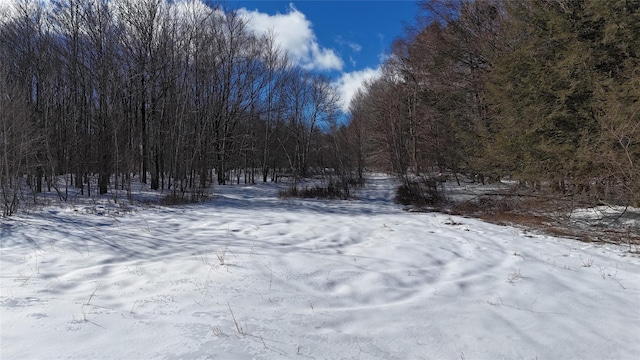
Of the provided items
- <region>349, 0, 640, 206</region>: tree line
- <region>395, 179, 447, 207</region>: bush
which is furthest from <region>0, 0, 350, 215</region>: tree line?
<region>349, 0, 640, 206</region>: tree line

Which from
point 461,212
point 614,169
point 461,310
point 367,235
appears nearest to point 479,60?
point 461,212

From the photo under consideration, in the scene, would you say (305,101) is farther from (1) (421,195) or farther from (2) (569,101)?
(2) (569,101)

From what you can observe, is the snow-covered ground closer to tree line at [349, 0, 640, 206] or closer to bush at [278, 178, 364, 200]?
tree line at [349, 0, 640, 206]

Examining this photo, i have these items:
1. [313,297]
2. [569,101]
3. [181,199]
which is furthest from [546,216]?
[181,199]

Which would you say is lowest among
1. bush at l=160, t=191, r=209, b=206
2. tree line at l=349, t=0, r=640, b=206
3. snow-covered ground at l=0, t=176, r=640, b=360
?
snow-covered ground at l=0, t=176, r=640, b=360

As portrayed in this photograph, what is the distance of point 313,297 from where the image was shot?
3.75 m

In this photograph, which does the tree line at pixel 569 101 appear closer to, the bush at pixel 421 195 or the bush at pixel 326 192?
the bush at pixel 421 195

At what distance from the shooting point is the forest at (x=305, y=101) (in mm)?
8734

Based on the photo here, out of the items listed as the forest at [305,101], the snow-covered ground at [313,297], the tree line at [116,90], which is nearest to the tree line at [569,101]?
the forest at [305,101]

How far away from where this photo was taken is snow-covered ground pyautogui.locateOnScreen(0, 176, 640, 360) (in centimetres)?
273

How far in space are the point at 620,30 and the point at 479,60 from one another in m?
10.6

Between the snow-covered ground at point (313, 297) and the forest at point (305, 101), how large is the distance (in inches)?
147

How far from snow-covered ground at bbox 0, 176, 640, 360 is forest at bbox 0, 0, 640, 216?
372cm

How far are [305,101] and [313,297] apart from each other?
110ft
